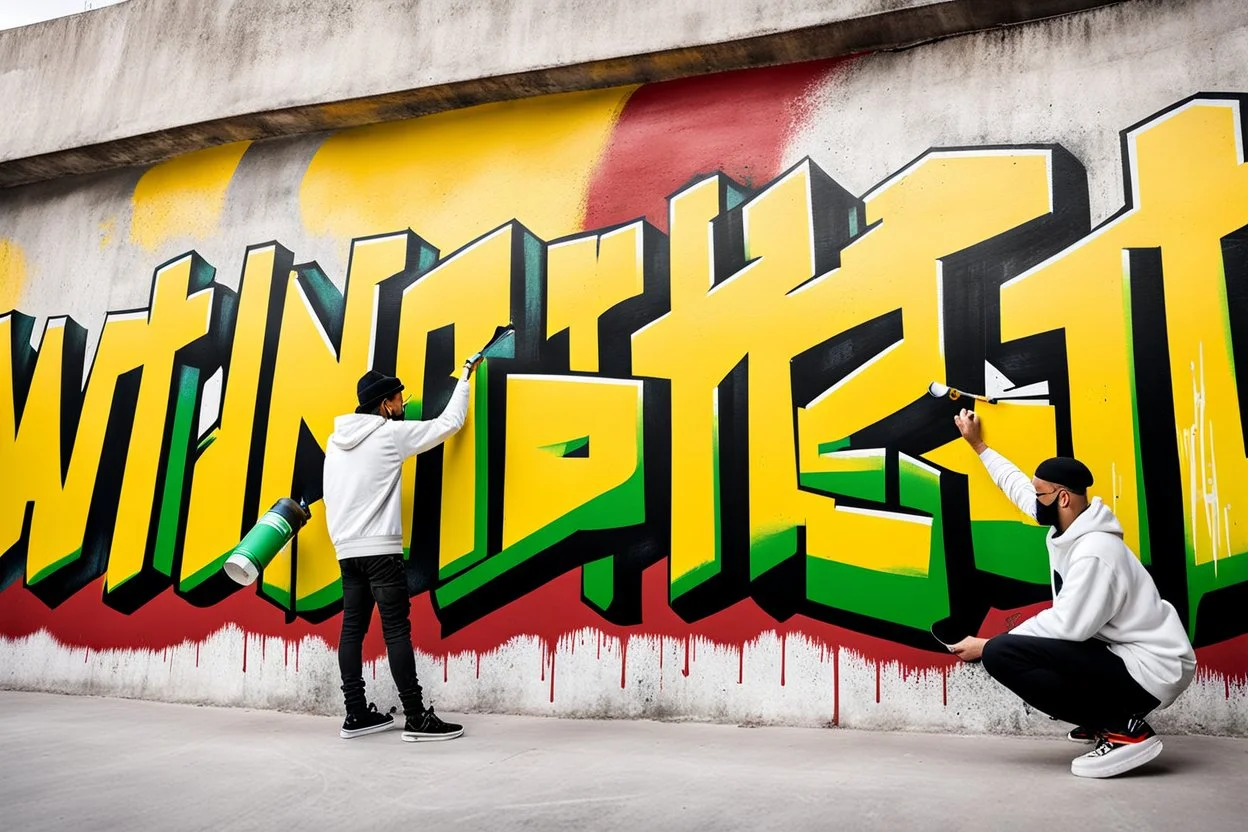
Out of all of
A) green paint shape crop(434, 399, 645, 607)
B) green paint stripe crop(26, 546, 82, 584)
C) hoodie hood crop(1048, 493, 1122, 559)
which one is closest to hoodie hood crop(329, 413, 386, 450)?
green paint shape crop(434, 399, 645, 607)

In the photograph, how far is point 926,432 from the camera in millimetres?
4766

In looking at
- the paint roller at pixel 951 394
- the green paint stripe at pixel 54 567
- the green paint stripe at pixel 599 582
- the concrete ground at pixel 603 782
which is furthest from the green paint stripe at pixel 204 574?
the paint roller at pixel 951 394

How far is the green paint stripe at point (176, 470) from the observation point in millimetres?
6387

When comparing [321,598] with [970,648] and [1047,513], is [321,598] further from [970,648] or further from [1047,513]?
[1047,513]

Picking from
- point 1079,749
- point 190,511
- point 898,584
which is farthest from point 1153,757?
point 190,511

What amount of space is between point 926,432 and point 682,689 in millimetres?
1857

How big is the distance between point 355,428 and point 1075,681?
3.70 meters

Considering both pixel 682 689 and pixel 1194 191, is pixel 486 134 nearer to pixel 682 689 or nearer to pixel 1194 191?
pixel 682 689

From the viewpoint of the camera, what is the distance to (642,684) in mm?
5062

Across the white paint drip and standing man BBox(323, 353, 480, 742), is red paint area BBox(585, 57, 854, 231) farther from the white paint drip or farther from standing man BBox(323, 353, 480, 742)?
the white paint drip

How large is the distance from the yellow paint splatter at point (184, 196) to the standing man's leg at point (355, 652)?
3.18m

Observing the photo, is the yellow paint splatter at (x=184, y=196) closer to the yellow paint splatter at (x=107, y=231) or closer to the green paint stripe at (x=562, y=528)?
the yellow paint splatter at (x=107, y=231)

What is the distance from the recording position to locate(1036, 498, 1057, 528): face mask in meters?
3.88

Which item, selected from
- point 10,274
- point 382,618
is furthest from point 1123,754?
point 10,274
